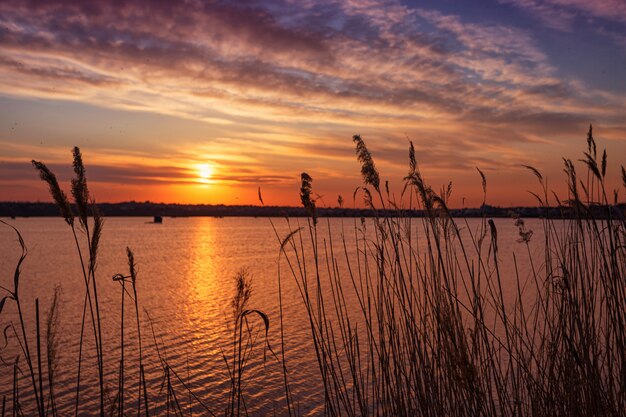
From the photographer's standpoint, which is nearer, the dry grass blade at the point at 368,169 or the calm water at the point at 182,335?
the dry grass blade at the point at 368,169

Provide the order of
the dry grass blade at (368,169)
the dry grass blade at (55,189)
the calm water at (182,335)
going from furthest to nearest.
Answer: the calm water at (182,335), the dry grass blade at (368,169), the dry grass blade at (55,189)

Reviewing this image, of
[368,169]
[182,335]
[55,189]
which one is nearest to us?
[55,189]

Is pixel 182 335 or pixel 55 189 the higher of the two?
pixel 55 189

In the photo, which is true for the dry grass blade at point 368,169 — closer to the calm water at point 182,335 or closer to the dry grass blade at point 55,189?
the calm water at point 182,335

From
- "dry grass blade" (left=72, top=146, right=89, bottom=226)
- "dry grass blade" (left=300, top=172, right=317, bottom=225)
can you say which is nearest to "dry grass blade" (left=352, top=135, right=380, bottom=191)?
"dry grass blade" (left=300, top=172, right=317, bottom=225)

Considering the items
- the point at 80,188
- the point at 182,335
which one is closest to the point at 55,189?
the point at 80,188

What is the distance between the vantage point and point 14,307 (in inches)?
655

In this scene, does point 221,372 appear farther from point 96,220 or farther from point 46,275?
point 46,275

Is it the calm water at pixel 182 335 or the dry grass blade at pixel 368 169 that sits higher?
the dry grass blade at pixel 368 169

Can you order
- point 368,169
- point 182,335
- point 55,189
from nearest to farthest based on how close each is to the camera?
point 55,189
point 368,169
point 182,335

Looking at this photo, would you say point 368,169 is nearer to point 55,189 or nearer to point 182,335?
point 55,189

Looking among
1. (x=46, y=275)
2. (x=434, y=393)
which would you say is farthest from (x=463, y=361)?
(x=46, y=275)

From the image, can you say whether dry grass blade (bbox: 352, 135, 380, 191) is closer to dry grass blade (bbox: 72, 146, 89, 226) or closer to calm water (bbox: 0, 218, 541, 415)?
calm water (bbox: 0, 218, 541, 415)

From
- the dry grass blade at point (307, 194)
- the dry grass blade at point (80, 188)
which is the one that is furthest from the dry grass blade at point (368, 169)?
the dry grass blade at point (80, 188)
